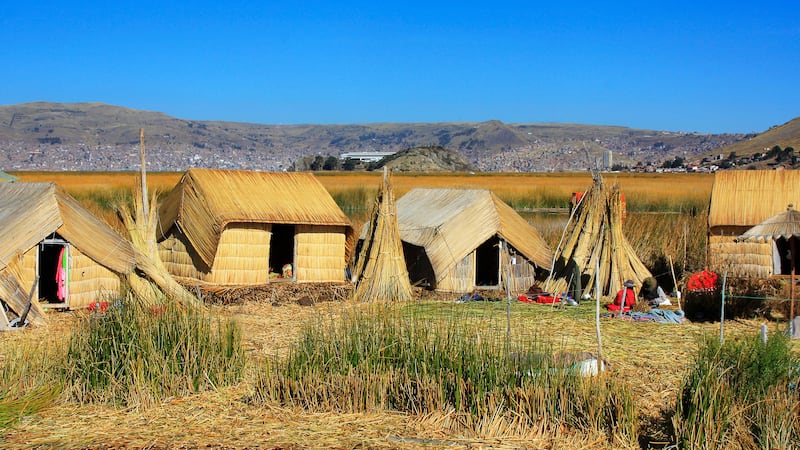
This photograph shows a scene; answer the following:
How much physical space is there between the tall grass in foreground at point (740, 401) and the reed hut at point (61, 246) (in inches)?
256

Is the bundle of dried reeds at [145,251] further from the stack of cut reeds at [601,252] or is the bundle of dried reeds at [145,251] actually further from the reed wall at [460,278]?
the stack of cut reeds at [601,252]

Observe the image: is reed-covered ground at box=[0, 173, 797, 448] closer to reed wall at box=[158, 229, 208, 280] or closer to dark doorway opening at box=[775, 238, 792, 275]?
reed wall at box=[158, 229, 208, 280]

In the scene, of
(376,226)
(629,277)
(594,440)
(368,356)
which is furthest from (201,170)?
(594,440)

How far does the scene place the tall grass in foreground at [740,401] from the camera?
18.5 ft

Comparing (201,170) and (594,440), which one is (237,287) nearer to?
(201,170)

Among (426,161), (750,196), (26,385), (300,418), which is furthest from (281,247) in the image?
(426,161)

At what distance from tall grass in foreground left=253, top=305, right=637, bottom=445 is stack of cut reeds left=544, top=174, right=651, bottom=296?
5627 millimetres

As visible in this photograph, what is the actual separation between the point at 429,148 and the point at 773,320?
1895 inches

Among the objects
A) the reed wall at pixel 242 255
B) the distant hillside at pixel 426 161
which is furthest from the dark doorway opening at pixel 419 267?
the distant hillside at pixel 426 161

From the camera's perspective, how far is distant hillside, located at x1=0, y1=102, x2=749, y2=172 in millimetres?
90938

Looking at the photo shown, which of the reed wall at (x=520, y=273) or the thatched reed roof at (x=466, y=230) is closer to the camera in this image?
the thatched reed roof at (x=466, y=230)

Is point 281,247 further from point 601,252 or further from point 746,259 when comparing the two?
point 746,259

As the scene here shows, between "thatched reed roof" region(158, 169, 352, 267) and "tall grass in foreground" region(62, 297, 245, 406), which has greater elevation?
"thatched reed roof" region(158, 169, 352, 267)

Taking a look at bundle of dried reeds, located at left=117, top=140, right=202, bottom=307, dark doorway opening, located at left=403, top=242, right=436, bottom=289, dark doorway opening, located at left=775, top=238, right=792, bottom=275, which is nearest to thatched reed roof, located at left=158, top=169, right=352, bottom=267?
bundle of dried reeds, located at left=117, top=140, right=202, bottom=307
